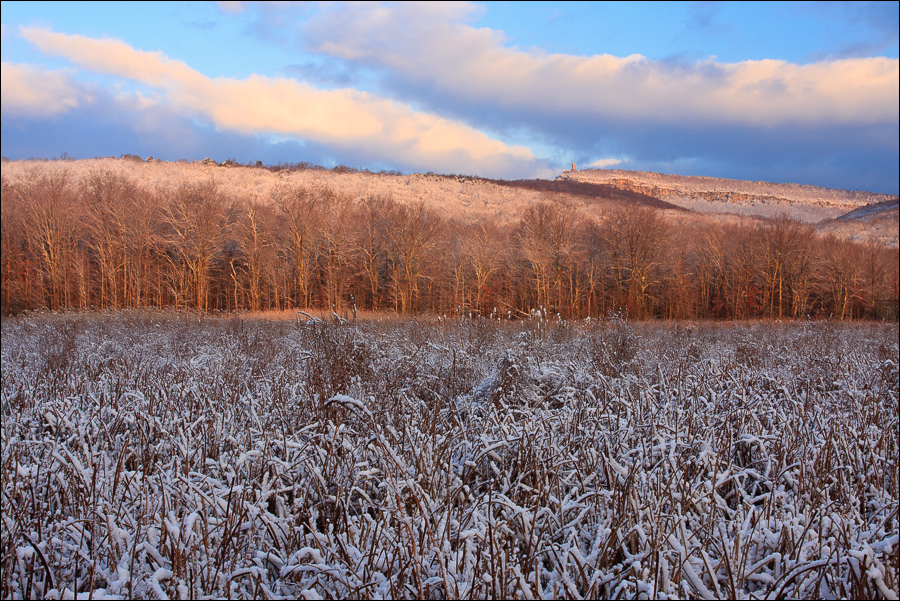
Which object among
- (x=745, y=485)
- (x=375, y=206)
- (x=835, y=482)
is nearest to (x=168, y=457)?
(x=745, y=485)

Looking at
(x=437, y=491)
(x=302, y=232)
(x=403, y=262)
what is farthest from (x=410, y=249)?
(x=437, y=491)

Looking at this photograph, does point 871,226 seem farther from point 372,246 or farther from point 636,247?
point 372,246

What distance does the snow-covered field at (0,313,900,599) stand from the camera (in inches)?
82.4

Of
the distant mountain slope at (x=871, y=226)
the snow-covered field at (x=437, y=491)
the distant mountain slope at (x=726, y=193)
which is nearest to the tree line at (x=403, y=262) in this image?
the distant mountain slope at (x=871, y=226)

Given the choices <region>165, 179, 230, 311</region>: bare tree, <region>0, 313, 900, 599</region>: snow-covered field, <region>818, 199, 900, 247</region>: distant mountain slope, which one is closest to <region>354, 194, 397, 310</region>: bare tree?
<region>165, 179, 230, 311</region>: bare tree

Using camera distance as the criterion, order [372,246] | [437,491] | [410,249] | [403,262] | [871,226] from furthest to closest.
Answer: [871,226]
[372,246]
[403,262]
[410,249]
[437,491]

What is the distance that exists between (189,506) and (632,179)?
10399 centimetres

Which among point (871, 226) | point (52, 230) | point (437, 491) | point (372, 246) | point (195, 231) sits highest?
point (871, 226)

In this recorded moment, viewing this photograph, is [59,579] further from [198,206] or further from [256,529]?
[198,206]

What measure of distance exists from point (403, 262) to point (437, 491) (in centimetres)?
3015

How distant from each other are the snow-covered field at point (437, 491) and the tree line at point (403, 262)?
72.2 ft

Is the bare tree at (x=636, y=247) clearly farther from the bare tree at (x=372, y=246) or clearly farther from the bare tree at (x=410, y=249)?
the bare tree at (x=372, y=246)

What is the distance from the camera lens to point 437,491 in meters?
2.86

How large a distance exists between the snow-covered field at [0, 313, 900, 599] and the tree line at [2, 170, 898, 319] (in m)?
22.0
